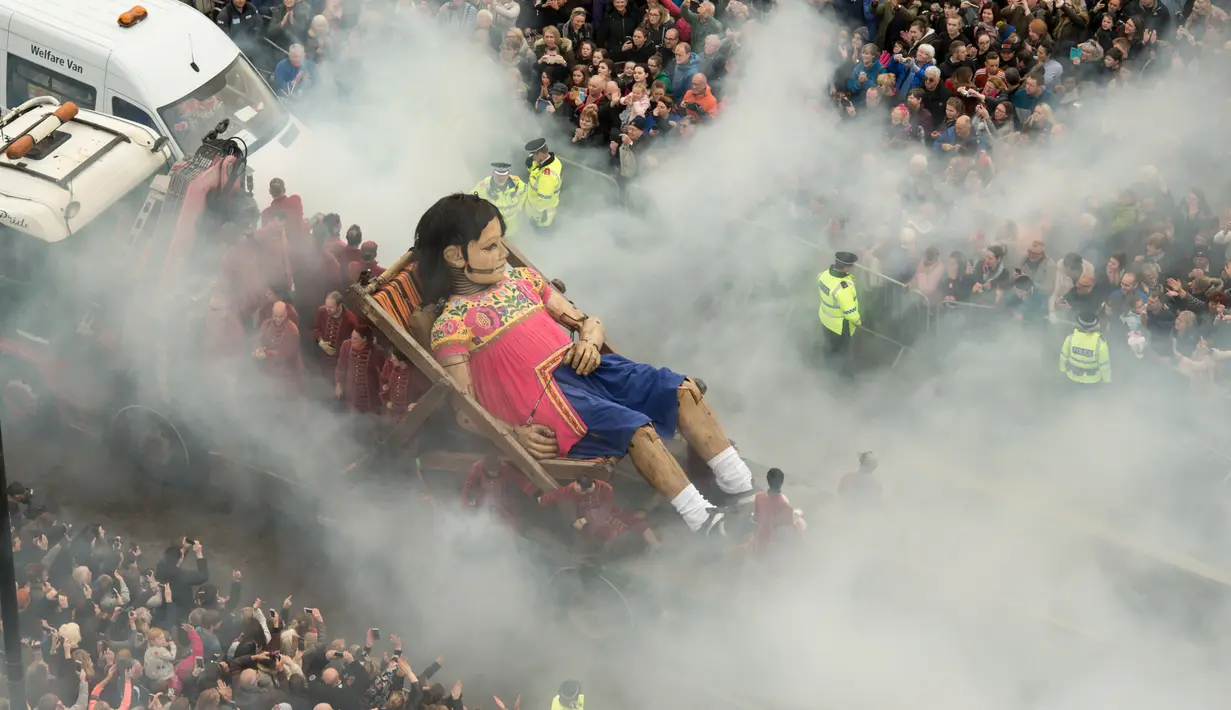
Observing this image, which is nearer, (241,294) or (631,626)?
(631,626)

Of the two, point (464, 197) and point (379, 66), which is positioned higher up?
point (464, 197)

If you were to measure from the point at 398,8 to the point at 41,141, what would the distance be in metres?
5.33

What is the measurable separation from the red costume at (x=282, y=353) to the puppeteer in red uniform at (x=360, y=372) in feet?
1.11

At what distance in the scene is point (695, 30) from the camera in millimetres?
14969

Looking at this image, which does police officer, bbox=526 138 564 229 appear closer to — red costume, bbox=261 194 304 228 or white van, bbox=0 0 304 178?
white van, bbox=0 0 304 178

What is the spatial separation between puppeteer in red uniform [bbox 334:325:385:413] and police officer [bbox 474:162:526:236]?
2917 millimetres

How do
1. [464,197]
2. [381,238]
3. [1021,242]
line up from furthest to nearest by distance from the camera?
[381,238]
[1021,242]
[464,197]

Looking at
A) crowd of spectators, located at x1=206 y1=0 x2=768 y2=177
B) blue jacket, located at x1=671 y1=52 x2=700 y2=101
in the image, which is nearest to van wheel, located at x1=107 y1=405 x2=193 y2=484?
crowd of spectators, located at x1=206 y1=0 x2=768 y2=177

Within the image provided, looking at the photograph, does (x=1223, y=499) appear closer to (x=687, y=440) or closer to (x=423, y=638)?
(x=687, y=440)

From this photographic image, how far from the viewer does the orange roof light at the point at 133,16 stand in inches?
483

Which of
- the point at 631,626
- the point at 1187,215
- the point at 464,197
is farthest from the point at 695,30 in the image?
the point at 631,626

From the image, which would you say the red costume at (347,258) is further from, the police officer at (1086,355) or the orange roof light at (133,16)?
the police officer at (1086,355)

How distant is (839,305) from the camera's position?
38.4ft

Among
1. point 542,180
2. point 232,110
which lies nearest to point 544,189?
point 542,180
